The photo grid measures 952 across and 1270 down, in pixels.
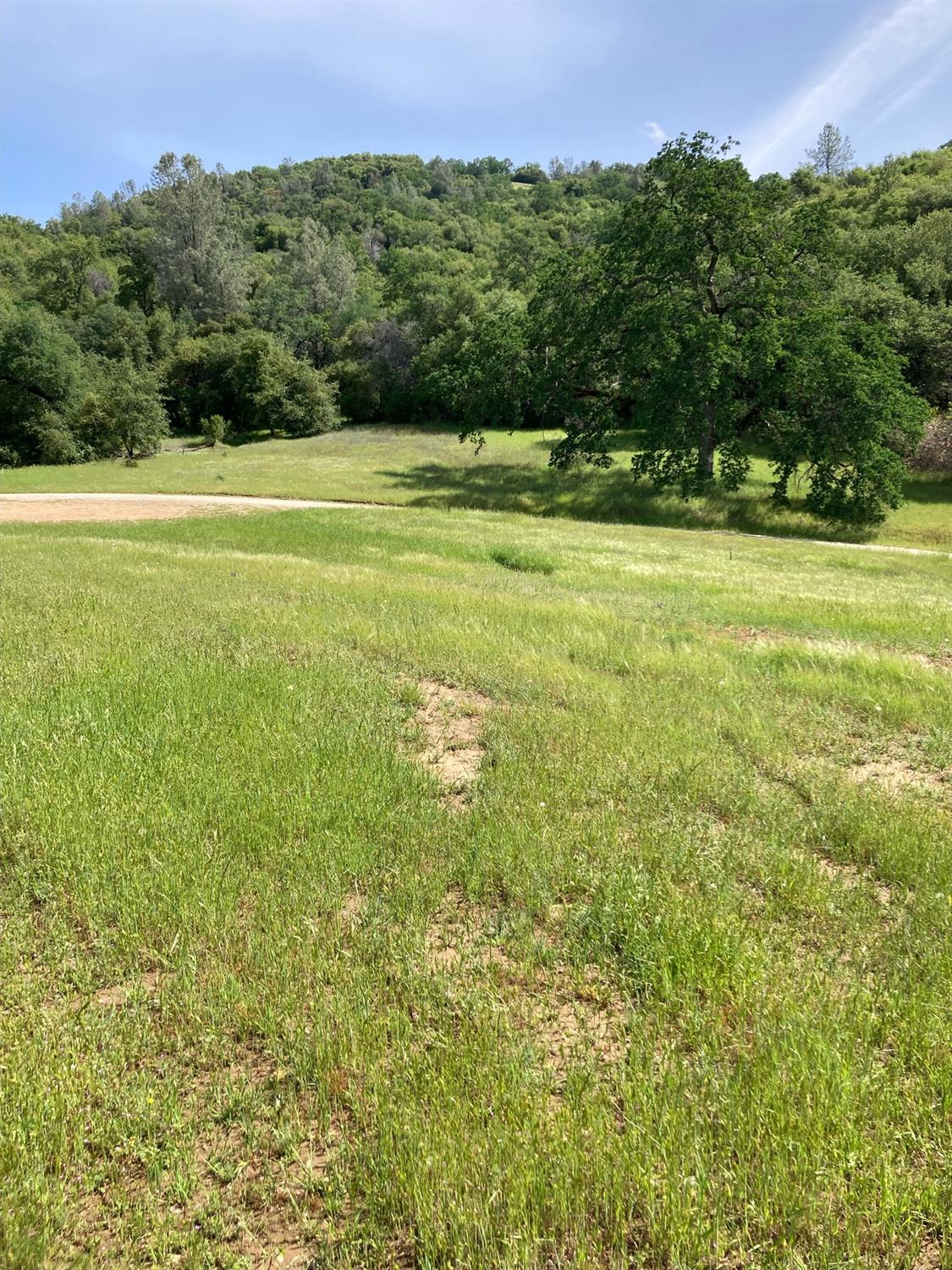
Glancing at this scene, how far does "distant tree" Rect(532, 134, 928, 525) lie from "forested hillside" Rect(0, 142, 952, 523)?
0.12 m

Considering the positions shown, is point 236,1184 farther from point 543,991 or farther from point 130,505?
point 130,505

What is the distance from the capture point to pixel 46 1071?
107 inches

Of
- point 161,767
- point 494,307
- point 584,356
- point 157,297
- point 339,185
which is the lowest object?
point 161,767

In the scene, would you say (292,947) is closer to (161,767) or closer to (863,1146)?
(161,767)

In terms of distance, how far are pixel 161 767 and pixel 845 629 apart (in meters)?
10.1

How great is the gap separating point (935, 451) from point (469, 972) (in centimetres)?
4548

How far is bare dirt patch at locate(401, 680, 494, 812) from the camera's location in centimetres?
521

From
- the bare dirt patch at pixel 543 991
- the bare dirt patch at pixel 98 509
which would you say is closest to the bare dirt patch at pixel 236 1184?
the bare dirt patch at pixel 543 991

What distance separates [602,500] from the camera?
1390 inches

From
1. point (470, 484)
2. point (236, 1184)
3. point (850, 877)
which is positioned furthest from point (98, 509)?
point (850, 877)

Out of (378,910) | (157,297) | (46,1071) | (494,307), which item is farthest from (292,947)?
(157,297)

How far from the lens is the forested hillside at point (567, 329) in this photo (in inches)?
1227

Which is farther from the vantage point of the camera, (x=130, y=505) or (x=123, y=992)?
(x=130, y=505)

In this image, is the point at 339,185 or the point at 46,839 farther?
the point at 339,185
